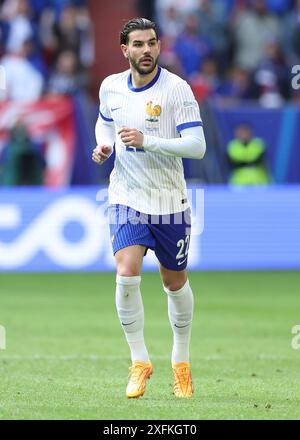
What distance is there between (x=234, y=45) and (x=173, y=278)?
1506 centimetres

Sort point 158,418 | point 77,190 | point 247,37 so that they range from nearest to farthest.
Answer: point 158,418 → point 77,190 → point 247,37

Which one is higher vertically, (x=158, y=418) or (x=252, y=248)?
(x=158, y=418)

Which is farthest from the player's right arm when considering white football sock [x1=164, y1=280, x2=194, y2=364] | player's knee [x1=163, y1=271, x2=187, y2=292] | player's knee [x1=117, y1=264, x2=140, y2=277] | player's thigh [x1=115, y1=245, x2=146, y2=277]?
white football sock [x1=164, y1=280, x2=194, y2=364]

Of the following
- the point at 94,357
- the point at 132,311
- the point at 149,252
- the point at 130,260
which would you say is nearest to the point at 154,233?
the point at 130,260

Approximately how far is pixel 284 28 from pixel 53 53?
4824mm

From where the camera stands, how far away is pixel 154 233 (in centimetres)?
842

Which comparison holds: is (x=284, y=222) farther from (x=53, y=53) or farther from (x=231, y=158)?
(x=53, y=53)

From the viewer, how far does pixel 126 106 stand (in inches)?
335

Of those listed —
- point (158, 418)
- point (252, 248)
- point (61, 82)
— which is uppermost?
point (158, 418)

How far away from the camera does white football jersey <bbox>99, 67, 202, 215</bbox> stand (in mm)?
8375

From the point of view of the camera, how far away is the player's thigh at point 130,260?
27.1ft

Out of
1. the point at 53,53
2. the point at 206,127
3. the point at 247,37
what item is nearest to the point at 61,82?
the point at 53,53

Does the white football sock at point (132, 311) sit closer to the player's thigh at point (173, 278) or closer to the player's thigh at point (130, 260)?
the player's thigh at point (130, 260)
